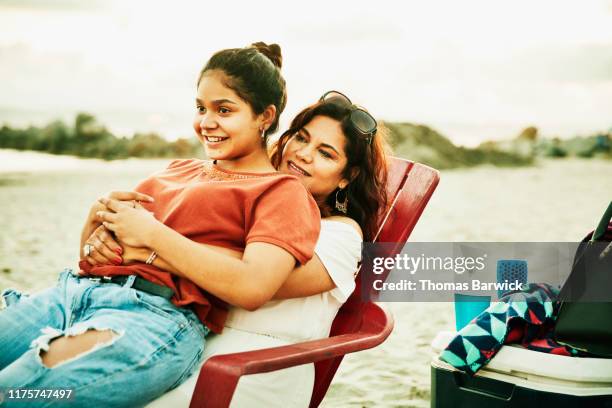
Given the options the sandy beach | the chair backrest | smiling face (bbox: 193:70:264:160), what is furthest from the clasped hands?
the sandy beach

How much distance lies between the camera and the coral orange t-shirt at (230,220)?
6.23ft

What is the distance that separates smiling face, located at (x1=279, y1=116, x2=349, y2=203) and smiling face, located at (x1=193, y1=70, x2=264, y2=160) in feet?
1.20

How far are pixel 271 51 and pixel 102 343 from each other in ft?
3.48

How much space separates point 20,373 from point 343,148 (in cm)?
130

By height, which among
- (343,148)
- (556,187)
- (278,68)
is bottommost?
(556,187)

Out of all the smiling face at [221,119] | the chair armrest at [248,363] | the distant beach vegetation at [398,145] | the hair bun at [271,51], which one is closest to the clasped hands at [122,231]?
the smiling face at [221,119]

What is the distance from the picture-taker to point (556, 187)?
15484mm

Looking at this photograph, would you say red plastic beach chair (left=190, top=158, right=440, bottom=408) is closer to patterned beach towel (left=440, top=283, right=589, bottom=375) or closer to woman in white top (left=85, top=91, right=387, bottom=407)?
woman in white top (left=85, top=91, right=387, bottom=407)

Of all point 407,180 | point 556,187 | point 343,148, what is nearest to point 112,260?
point 343,148

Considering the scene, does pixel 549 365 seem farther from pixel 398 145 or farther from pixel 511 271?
pixel 398 145

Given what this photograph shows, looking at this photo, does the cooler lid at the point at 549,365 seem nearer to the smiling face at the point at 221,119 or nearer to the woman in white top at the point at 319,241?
the woman in white top at the point at 319,241

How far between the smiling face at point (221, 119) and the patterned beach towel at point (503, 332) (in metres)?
0.89

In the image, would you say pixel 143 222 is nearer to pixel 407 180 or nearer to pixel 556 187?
pixel 407 180

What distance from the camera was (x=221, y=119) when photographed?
6.77 ft
